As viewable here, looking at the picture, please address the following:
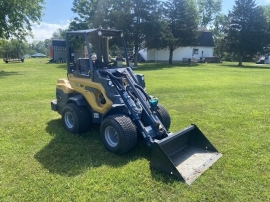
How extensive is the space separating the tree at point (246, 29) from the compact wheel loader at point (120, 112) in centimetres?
3198

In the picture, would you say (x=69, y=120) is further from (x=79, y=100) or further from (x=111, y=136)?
(x=111, y=136)

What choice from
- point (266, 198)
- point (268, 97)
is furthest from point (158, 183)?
point (268, 97)

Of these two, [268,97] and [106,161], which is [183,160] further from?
[268,97]

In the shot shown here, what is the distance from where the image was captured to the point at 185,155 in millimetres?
4312

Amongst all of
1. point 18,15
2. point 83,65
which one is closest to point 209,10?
point 18,15

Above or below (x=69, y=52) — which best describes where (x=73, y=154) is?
below

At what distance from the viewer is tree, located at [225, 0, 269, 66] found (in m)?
32.9

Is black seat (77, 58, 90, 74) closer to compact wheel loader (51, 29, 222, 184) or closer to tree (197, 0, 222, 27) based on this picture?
compact wheel loader (51, 29, 222, 184)

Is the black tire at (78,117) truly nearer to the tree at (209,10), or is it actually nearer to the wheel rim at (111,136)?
the wheel rim at (111,136)

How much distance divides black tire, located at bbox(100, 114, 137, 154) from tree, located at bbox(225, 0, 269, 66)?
3342cm

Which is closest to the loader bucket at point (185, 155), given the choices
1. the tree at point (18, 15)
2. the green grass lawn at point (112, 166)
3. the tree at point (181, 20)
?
the green grass lawn at point (112, 166)

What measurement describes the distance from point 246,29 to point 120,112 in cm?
3393

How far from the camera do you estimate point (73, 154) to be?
4500 mm

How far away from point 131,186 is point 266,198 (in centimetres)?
180
